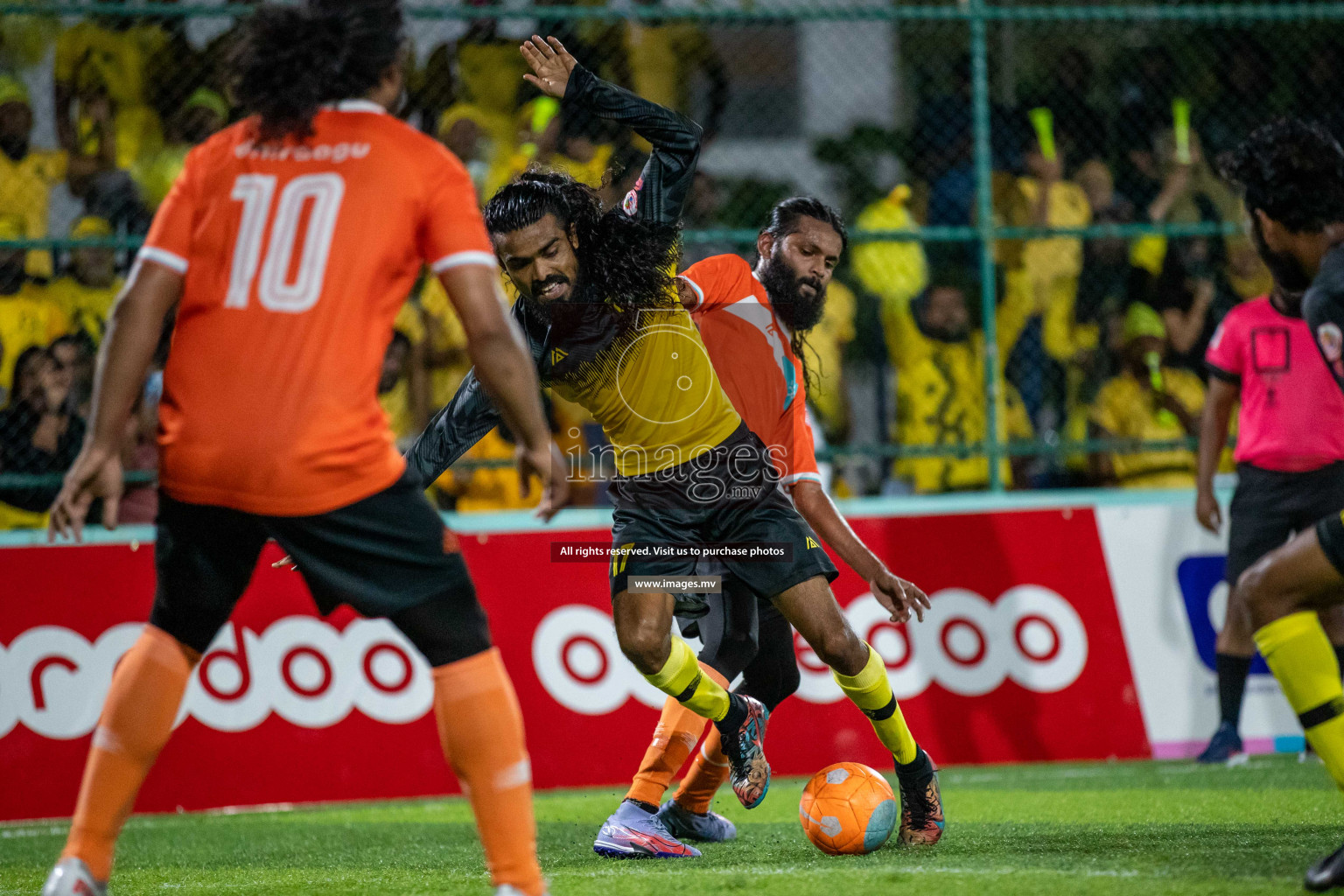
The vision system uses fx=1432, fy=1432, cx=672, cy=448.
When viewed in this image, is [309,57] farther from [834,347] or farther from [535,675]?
[834,347]

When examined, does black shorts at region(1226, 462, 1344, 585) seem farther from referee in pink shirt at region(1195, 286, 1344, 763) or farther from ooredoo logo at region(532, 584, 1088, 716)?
ooredoo logo at region(532, 584, 1088, 716)

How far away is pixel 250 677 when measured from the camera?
22.4 feet

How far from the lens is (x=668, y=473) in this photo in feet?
14.9

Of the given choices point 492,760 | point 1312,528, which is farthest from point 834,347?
point 492,760

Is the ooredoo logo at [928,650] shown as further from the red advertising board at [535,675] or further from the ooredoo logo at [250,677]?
the ooredoo logo at [250,677]

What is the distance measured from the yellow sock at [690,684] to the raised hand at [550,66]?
1.71 metres

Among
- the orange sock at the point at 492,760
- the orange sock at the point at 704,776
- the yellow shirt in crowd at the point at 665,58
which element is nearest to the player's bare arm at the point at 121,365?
the orange sock at the point at 492,760

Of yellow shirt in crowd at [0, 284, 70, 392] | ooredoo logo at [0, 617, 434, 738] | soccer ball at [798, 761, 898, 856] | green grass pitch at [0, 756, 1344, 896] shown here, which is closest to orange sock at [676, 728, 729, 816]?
green grass pitch at [0, 756, 1344, 896]

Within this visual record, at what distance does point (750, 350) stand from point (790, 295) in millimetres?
255

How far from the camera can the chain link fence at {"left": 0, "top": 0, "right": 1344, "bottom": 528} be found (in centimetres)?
736

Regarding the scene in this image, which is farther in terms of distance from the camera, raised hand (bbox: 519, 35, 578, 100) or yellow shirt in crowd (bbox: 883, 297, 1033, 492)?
yellow shirt in crowd (bbox: 883, 297, 1033, 492)

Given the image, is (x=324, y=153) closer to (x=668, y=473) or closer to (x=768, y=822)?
(x=668, y=473)

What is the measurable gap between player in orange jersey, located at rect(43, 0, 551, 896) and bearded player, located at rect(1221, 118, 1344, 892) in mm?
1924

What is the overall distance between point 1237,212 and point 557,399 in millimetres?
4719
